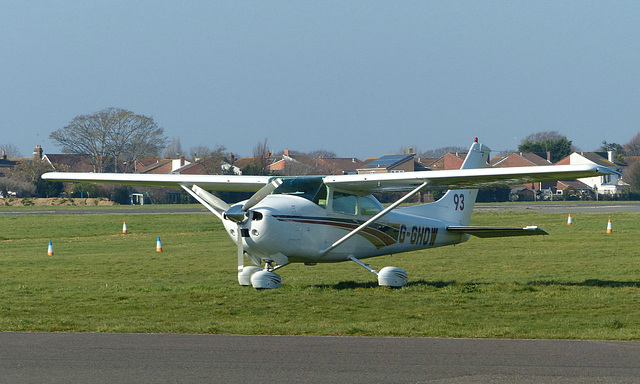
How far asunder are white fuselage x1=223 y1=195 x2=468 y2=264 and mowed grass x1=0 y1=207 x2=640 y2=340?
0.66m

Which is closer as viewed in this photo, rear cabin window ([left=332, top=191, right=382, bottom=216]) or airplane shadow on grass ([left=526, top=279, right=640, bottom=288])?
airplane shadow on grass ([left=526, top=279, right=640, bottom=288])

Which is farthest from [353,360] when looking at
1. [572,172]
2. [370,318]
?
[572,172]

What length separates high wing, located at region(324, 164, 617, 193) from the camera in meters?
12.7

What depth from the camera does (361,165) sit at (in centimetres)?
10038

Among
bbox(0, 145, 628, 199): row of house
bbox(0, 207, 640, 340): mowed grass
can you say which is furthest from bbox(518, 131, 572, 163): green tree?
bbox(0, 207, 640, 340): mowed grass

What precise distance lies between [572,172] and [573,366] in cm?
546

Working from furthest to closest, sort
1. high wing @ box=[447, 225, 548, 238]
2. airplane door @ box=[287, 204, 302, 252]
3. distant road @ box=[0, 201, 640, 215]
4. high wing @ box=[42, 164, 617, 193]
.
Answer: distant road @ box=[0, 201, 640, 215], high wing @ box=[447, 225, 548, 238], airplane door @ box=[287, 204, 302, 252], high wing @ box=[42, 164, 617, 193]

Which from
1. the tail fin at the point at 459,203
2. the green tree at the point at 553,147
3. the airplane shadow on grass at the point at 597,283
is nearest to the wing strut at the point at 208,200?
the tail fin at the point at 459,203

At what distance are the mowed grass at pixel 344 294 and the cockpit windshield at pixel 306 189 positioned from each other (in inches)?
65.5

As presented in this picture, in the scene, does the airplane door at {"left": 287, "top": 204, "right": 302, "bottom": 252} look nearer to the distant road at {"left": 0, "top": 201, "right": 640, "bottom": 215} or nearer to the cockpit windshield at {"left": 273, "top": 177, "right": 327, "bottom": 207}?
the cockpit windshield at {"left": 273, "top": 177, "right": 327, "bottom": 207}

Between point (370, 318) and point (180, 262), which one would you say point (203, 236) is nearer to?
point (180, 262)

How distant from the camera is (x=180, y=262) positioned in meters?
20.2

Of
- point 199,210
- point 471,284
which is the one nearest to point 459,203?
point 471,284

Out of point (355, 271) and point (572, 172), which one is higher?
point (572, 172)
